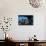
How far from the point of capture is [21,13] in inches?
205

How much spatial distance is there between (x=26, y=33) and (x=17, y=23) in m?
0.49

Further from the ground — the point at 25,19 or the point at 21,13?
the point at 21,13

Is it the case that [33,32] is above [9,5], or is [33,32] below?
below

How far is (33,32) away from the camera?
17.0 feet

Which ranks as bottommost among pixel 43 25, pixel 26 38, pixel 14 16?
pixel 26 38

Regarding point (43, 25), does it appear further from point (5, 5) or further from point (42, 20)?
point (5, 5)

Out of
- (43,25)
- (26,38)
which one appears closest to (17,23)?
(26,38)

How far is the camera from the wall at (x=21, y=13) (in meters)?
5.19

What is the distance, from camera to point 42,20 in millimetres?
5262

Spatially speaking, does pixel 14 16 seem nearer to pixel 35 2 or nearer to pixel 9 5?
pixel 9 5

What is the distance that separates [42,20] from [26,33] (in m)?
0.76

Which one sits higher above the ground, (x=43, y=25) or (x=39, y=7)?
(x=39, y=7)

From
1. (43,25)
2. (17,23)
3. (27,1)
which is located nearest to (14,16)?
(17,23)

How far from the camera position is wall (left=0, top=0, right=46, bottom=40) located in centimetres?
519
